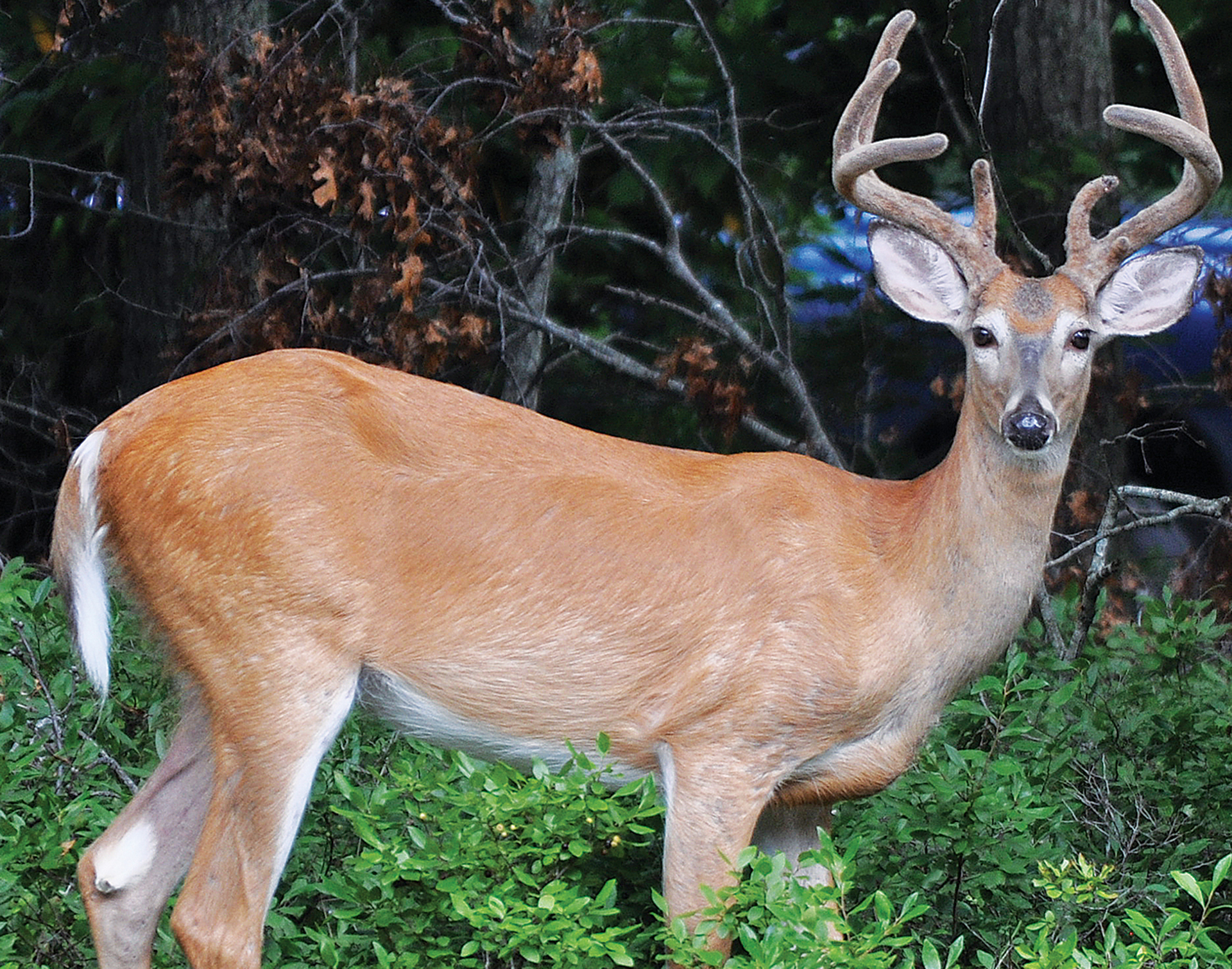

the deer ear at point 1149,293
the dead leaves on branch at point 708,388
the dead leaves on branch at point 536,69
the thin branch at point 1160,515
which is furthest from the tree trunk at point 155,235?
the deer ear at point 1149,293

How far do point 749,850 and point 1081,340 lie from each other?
1.68 metres

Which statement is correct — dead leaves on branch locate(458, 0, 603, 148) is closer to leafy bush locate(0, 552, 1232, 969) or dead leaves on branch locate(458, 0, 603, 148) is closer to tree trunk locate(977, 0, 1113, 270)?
tree trunk locate(977, 0, 1113, 270)

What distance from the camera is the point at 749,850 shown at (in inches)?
154

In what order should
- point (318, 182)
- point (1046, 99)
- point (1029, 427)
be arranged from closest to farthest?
point (1029, 427) → point (318, 182) → point (1046, 99)

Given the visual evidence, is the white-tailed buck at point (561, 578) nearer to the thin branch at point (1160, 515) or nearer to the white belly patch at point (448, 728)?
the white belly patch at point (448, 728)

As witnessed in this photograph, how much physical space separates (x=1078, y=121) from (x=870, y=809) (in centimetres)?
373

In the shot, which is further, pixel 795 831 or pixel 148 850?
pixel 795 831

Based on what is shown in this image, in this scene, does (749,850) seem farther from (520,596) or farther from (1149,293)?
(1149,293)

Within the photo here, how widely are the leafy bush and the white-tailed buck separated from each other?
0.21m

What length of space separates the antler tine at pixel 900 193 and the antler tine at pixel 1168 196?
23 centimetres

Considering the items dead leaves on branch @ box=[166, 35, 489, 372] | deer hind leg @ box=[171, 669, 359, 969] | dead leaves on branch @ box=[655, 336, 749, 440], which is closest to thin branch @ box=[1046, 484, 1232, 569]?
dead leaves on branch @ box=[655, 336, 749, 440]

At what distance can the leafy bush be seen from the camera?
3.88 m

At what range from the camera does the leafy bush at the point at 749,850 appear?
12.7ft


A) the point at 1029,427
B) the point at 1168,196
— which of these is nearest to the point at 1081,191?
the point at 1168,196
